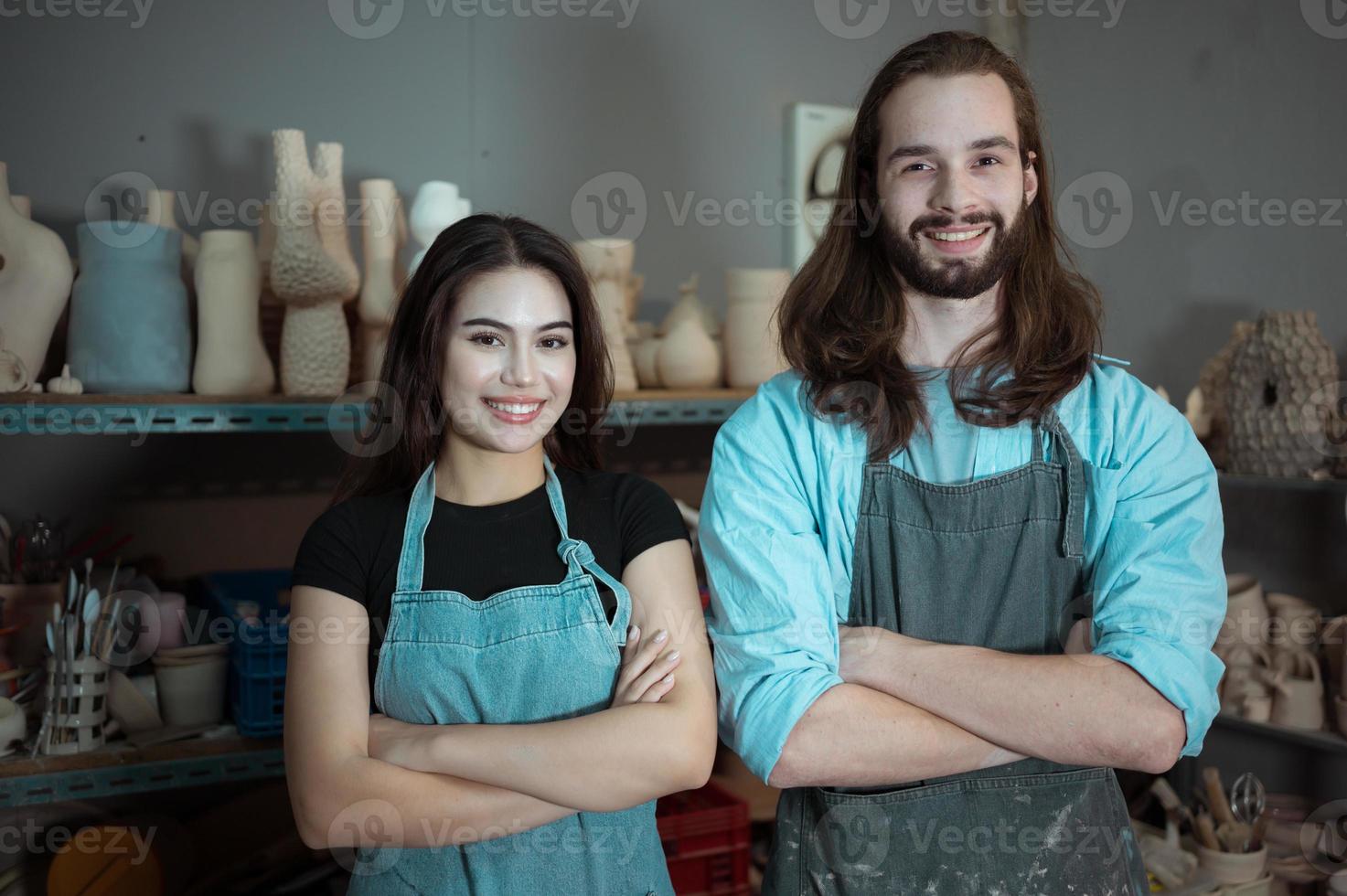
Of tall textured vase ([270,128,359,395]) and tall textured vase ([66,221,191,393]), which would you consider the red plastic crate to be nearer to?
tall textured vase ([270,128,359,395])

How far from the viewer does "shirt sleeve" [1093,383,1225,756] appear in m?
1.25

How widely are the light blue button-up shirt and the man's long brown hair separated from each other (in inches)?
1.2

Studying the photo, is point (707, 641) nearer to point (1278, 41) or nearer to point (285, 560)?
point (285, 560)

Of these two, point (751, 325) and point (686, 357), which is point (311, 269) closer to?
point (686, 357)

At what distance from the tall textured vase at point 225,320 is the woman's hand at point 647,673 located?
100 cm

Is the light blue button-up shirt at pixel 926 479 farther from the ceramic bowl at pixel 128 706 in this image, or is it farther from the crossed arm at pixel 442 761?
the ceramic bowl at pixel 128 706

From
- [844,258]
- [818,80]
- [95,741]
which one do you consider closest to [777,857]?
[844,258]

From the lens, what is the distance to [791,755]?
1.25 m

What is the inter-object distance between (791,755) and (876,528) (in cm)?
30

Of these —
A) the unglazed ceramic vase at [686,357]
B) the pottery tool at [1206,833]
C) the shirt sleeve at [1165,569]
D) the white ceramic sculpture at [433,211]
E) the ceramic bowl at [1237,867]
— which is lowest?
the ceramic bowl at [1237,867]

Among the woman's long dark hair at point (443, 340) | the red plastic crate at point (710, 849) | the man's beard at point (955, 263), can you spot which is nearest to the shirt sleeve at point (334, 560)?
the woman's long dark hair at point (443, 340)

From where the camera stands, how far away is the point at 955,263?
1347mm

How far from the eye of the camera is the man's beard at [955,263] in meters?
1.35

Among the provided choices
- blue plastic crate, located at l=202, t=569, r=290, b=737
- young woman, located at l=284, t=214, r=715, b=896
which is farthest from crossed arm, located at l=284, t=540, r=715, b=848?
blue plastic crate, located at l=202, t=569, r=290, b=737
